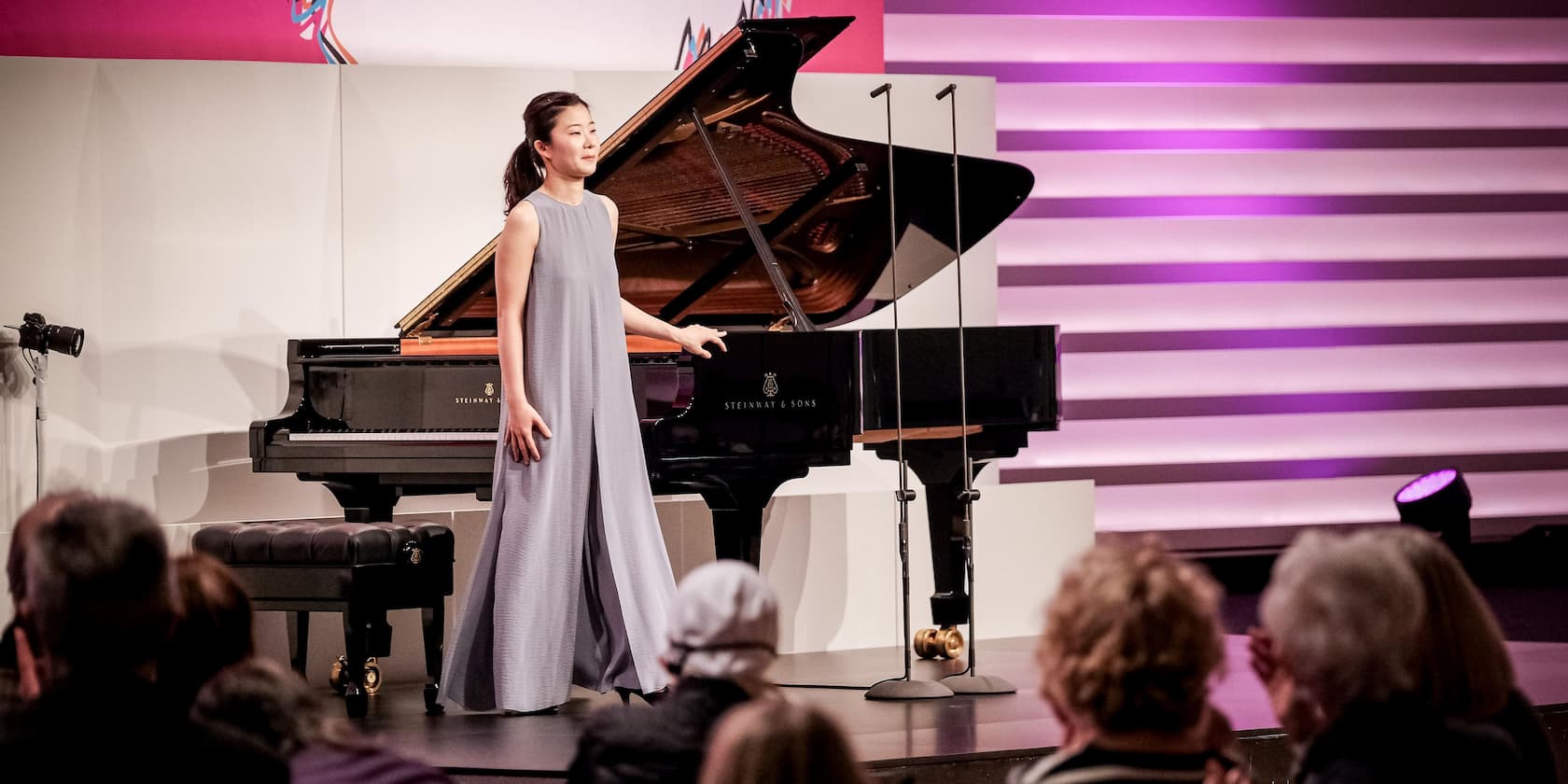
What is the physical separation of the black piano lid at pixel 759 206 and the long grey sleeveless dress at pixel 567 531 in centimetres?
59

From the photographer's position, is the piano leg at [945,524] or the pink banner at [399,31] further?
the pink banner at [399,31]

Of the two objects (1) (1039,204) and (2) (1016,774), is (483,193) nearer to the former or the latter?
(1) (1039,204)

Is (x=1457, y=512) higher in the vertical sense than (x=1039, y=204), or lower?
lower

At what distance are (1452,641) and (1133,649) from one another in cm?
47

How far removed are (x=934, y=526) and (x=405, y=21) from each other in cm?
305

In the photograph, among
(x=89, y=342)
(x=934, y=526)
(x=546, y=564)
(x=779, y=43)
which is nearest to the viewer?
(x=546, y=564)

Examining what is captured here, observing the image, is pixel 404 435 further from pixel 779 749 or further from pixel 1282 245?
pixel 1282 245

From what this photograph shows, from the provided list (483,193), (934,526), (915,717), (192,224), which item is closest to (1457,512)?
(934,526)

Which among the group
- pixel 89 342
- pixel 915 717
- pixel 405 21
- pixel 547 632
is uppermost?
pixel 405 21

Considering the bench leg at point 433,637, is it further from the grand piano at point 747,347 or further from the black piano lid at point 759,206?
the black piano lid at point 759,206

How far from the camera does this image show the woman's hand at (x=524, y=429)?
4016 mm

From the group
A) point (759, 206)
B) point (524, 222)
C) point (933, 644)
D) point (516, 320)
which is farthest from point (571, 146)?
point (933, 644)

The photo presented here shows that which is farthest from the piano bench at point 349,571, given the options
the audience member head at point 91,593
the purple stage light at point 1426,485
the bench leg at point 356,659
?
the purple stage light at point 1426,485

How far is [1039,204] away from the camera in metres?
7.77
